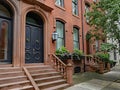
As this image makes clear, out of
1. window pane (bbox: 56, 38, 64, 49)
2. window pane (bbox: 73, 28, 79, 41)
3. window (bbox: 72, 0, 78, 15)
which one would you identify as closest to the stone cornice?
window pane (bbox: 56, 38, 64, 49)

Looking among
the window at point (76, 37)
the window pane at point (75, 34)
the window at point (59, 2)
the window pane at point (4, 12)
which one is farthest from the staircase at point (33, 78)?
the window pane at point (75, 34)

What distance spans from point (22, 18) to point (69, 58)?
13.0ft

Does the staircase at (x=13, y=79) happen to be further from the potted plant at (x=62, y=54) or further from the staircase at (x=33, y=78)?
the potted plant at (x=62, y=54)

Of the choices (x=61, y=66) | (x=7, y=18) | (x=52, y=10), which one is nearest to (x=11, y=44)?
(x=7, y=18)

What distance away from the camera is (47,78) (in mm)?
8094

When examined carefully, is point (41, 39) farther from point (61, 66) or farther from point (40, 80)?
point (40, 80)

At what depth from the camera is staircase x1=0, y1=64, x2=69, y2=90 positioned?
6.67 meters

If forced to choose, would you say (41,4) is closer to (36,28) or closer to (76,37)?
(36,28)

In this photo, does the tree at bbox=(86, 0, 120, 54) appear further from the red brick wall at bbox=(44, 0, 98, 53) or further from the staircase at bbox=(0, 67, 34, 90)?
the staircase at bbox=(0, 67, 34, 90)

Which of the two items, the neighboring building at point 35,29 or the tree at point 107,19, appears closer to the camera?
the neighboring building at point 35,29

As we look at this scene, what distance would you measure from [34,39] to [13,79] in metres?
3.24

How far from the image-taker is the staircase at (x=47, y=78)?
761cm

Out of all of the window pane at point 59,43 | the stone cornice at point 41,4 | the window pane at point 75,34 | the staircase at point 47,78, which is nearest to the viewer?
the staircase at point 47,78

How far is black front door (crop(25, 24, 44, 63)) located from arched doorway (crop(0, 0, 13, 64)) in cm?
107
